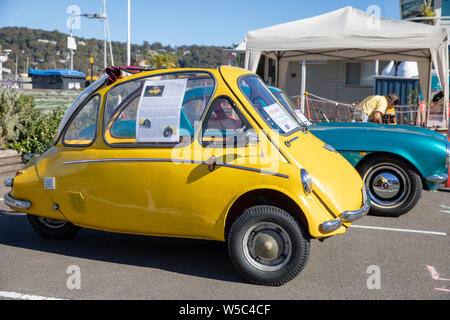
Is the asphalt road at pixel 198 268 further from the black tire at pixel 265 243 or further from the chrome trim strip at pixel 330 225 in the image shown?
the chrome trim strip at pixel 330 225

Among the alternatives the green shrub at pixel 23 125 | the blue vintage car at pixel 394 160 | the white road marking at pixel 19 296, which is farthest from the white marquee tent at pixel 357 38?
the white road marking at pixel 19 296

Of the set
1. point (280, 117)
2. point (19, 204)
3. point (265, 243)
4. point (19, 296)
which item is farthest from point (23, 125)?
point (265, 243)

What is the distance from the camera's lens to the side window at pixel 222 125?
4188mm

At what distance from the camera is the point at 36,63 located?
6284 cm

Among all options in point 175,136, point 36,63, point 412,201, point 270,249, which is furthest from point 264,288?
point 36,63

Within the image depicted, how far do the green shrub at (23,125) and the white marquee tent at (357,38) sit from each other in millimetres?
4947

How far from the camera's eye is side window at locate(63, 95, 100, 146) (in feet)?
15.4

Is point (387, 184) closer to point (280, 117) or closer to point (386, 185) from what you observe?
point (386, 185)

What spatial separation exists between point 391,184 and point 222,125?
324cm

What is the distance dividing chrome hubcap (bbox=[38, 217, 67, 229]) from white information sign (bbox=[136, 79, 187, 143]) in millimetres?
1533

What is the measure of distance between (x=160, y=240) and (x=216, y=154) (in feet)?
5.62

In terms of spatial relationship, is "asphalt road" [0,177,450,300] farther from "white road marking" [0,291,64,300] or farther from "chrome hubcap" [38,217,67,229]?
"chrome hubcap" [38,217,67,229]
